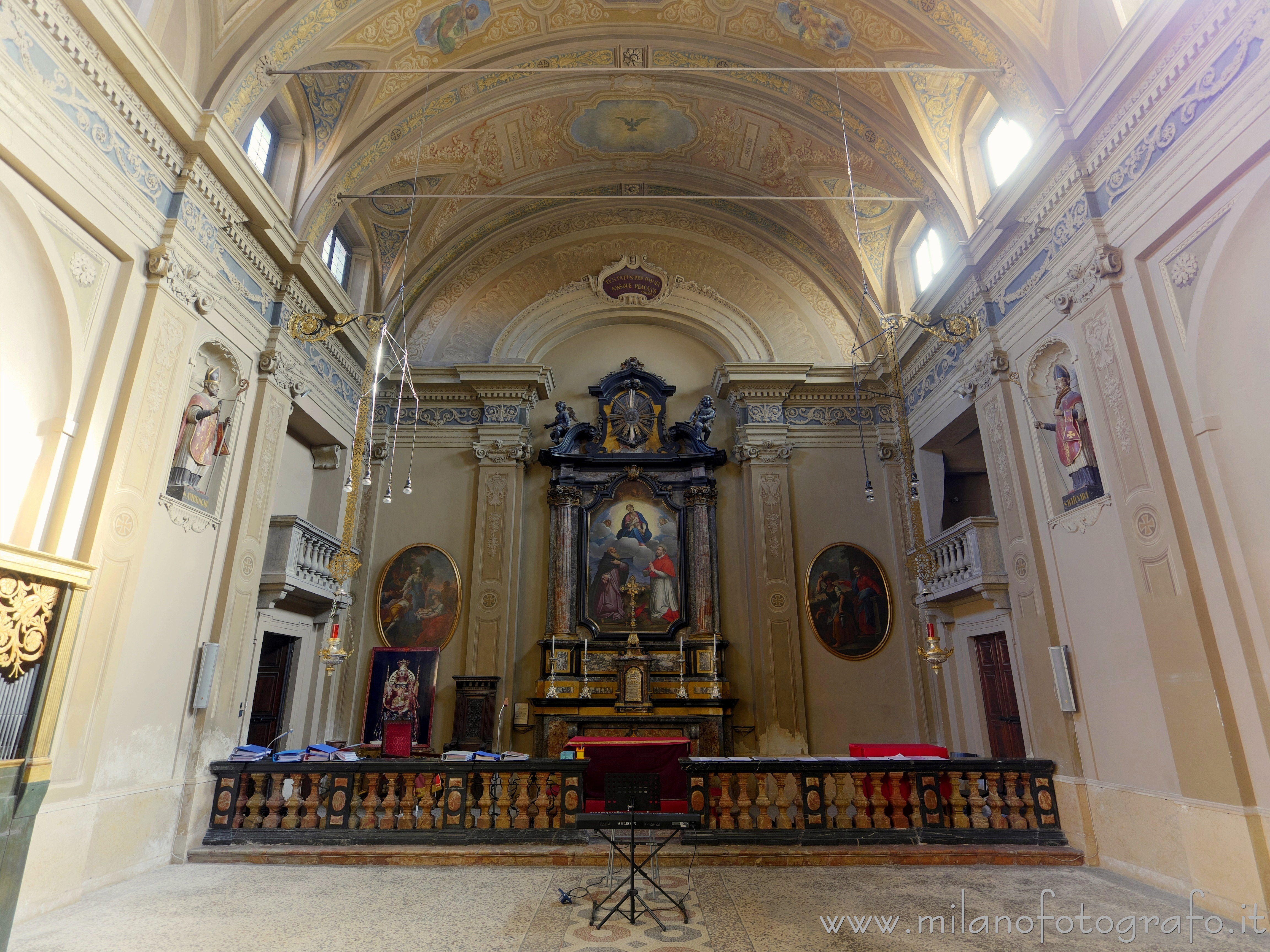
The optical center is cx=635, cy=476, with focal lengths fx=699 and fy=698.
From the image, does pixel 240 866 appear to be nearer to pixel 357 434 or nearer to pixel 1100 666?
pixel 357 434

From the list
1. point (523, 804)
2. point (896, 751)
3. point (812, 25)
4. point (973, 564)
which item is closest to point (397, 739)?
point (523, 804)

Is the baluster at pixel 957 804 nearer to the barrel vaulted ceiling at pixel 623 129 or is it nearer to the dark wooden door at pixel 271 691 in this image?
the barrel vaulted ceiling at pixel 623 129

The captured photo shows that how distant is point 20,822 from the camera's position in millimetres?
4453

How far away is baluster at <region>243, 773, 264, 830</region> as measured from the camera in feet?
25.2

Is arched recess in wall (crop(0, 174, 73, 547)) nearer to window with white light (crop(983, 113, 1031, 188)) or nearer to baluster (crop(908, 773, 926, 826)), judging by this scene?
baluster (crop(908, 773, 926, 826))

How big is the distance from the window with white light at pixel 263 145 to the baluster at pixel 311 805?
7995 mm

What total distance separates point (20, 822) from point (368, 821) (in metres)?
3.57

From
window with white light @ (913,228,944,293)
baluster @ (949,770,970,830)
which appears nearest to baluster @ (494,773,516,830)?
baluster @ (949,770,970,830)

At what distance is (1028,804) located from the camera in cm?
773

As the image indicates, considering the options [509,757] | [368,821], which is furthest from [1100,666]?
[368,821]

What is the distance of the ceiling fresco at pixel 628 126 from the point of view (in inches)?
367

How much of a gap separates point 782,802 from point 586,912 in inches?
111

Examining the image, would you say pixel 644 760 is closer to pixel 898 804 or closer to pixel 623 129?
pixel 898 804

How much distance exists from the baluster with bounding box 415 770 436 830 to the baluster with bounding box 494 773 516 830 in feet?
2.33
